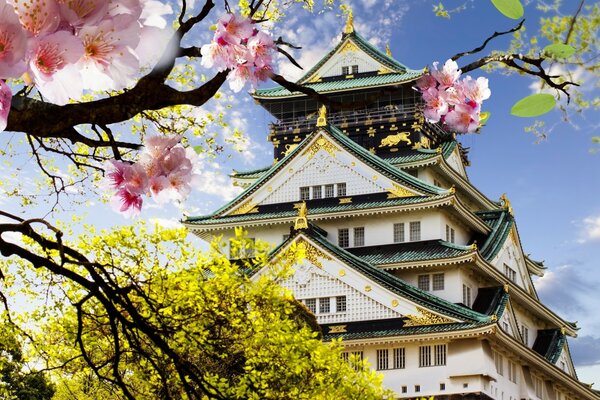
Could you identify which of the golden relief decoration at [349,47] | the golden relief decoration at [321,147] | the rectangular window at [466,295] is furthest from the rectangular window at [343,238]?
the golden relief decoration at [349,47]

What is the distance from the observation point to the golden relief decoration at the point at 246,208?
3838cm

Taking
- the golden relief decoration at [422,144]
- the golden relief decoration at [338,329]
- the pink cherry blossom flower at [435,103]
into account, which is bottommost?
the pink cherry blossom flower at [435,103]

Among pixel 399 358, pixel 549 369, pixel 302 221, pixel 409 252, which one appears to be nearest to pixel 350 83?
pixel 409 252

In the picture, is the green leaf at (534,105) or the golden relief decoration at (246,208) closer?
the green leaf at (534,105)

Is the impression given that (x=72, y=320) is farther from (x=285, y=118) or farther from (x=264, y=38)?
(x=285, y=118)

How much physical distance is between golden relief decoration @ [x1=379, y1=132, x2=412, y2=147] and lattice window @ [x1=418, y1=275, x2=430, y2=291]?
321 inches

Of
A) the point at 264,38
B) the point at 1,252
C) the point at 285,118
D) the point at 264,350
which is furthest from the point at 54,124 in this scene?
the point at 285,118

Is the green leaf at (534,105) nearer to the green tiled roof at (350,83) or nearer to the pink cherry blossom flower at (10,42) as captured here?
the pink cherry blossom flower at (10,42)

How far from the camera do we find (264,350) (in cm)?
1842

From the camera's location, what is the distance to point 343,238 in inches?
1479

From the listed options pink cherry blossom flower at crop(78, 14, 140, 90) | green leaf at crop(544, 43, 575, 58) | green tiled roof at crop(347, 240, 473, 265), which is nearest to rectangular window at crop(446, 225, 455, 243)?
green tiled roof at crop(347, 240, 473, 265)

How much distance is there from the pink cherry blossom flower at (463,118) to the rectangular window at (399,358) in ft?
92.2

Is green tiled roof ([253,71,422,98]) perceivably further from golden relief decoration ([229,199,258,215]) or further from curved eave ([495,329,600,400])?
curved eave ([495,329,600,400])

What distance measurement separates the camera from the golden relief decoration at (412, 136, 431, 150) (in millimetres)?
40688
